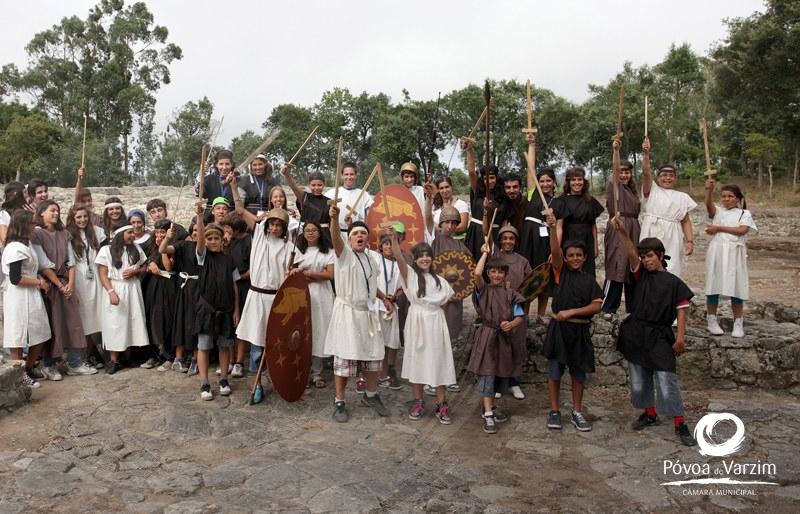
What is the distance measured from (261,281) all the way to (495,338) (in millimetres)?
2028

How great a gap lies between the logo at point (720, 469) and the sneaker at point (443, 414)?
5.22 ft

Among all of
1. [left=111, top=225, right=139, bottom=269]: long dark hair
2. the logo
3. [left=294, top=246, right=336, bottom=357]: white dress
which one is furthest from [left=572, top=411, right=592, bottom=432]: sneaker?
[left=111, top=225, right=139, bottom=269]: long dark hair

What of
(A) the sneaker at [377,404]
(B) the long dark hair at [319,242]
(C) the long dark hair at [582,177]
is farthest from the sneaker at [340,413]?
(C) the long dark hair at [582,177]

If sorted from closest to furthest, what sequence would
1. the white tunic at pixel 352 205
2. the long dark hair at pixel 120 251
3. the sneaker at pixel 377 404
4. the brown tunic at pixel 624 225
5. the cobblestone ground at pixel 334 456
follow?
the cobblestone ground at pixel 334 456 → the sneaker at pixel 377 404 → the long dark hair at pixel 120 251 → the brown tunic at pixel 624 225 → the white tunic at pixel 352 205

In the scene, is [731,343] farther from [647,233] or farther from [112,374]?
[112,374]

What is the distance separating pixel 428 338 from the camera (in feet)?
16.3

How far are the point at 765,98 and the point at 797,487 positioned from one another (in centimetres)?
1770

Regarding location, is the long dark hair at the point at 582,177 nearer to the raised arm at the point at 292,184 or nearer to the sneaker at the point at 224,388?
the raised arm at the point at 292,184

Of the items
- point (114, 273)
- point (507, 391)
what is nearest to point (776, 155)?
point (507, 391)

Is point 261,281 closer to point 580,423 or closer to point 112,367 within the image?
point 112,367

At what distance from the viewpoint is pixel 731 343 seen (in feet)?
19.7

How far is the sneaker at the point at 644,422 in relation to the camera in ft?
16.3

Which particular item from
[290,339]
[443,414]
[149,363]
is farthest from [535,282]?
[149,363]

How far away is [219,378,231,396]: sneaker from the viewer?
5.41 m
